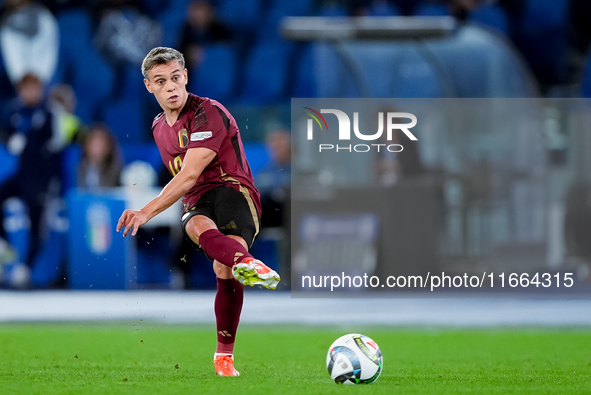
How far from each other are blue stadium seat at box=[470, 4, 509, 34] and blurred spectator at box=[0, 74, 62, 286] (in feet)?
18.9

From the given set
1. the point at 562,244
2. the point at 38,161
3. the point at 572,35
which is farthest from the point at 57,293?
the point at 572,35

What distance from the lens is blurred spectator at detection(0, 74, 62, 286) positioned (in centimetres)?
1141

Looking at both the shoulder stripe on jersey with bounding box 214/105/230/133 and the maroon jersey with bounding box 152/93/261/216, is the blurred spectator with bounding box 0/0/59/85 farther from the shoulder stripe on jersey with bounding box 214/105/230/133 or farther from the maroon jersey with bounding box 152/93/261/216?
the shoulder stripe on jersey with bounding box 214/105/230/133

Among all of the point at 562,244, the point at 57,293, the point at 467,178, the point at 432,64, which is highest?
the point at 432,64

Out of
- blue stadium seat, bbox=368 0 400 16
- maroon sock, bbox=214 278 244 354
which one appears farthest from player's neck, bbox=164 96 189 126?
blue stadium seat, bbox=368 0 400 16

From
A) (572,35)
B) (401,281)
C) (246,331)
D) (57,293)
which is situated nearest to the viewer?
(246,331)

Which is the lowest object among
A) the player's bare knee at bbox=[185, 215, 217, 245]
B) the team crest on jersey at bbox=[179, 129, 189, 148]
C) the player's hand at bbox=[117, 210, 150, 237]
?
the player's bare knee at bbox=[185, 215, 217, 245]

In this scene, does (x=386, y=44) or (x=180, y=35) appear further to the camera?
(x=180, y=35)

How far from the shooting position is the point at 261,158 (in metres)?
11.1

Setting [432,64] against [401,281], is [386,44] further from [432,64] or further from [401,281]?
[401,281]

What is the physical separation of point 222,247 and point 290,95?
812cm

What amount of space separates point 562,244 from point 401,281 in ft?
6.45

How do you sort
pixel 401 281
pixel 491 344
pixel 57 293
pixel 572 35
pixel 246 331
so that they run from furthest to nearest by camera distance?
pixel 572 35 < pixel 57 293 < pixel 401 281 < pixel 246 331 < pixel 491 344

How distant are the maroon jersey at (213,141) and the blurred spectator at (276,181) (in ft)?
17.8
